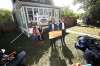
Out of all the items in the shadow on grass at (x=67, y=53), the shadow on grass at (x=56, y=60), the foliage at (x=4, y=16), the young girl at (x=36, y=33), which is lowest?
the shadow on grass at (x=56, y=60)

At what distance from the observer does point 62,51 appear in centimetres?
796

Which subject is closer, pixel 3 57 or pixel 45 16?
pixel 3 57

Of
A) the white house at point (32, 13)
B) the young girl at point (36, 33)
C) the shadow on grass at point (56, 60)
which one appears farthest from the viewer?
the white house at point (32, 13)

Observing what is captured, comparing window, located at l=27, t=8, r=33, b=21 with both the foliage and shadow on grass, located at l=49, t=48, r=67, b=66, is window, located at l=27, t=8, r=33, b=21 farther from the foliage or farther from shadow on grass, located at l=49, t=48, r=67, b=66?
shadow on grass, located at l=49, t=48, r=67, b=66

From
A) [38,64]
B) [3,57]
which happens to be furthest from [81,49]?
[3,57]

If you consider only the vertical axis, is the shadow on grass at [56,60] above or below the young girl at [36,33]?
below

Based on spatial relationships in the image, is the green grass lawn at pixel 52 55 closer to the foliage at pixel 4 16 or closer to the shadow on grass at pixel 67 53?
the shadow on grass at pixel 67 53


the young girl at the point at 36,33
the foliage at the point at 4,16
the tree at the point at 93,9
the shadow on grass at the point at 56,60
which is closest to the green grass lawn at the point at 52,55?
the shadow on grass at the point at 56,60

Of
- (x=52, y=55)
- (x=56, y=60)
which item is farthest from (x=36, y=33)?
(x=56, y=60)

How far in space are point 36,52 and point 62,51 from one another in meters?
1.83

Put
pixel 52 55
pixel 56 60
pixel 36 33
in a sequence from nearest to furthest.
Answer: pixel 56 60 < pixel 52 55 < pixel 36 33

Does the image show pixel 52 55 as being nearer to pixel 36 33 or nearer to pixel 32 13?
pixel 36 33

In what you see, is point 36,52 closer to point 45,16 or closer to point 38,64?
point 38,64

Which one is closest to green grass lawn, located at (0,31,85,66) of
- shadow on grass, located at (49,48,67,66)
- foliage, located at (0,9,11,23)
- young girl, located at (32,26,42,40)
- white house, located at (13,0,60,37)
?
shadow on grass, located at (49,48,67,66)
